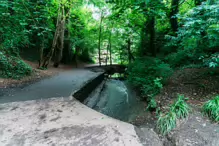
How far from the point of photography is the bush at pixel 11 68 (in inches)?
222

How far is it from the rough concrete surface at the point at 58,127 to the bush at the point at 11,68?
2676 millimetres

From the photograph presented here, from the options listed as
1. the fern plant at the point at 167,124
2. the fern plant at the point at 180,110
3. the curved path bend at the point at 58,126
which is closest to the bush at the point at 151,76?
the fern plant at the point at 180,110

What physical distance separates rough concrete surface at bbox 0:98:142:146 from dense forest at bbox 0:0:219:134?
1.12 meters

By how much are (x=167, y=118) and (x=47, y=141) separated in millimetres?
2396

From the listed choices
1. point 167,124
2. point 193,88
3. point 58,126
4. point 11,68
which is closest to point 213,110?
point 167,124

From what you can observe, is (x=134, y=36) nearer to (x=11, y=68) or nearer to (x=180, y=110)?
(x=11, y=68)

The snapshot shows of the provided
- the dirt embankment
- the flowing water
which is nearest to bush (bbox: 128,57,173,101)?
the dirt embankment

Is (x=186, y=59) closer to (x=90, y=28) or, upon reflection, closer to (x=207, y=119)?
(x=207, y=119)

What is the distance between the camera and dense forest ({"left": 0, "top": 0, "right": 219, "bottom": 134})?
3.26 metres

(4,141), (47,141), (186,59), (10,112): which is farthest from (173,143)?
(186,59)

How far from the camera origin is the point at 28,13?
22.0ft

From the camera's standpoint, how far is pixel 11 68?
233 inches

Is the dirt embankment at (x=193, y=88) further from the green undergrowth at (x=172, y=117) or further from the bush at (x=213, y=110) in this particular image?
the green undergrowth at (x=172, y=117)

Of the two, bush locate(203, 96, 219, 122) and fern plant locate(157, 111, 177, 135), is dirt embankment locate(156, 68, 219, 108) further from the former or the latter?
fern plant locate(157, 111, 177, 135)
